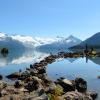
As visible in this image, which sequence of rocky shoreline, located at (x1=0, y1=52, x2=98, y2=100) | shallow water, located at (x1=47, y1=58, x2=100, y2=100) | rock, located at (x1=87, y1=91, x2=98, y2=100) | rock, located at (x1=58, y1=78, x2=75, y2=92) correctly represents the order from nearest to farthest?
1. rocky shoreline, located at (x1=0, y1=52, x2=98, y2=100)
2. rock, located at (x1=87, y1=91, x2=98, y2=100)
3. rock, located at (x1=58, y1=78, x2=75, y2=92)
4. shallow water, located at (x1=47, y1=58, x2=100, y2=100)

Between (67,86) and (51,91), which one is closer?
(51,91)

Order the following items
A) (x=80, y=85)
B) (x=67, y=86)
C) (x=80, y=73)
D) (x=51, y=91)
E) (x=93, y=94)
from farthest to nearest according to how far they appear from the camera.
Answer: (x=80, y=73) → (x=80, y=85) → (x=67, y=86) → (x=93, y=94) → (x=51, y=91)

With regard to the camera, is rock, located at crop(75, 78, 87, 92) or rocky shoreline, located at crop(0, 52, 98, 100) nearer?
rocky shoreline, located at crop(0, 52, 98, 100)

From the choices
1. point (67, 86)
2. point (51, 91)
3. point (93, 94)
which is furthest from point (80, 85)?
point (51, 91)

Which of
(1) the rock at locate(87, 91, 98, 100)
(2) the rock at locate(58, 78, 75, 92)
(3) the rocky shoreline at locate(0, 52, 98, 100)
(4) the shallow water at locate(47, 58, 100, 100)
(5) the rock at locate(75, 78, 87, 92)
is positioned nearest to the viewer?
(3) the rocky shoreline at locate(0, 52, 98, 100)

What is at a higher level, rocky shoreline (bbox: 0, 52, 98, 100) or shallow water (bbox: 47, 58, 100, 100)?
rocky shoreline (bbox: 0, 52, 98, 100)

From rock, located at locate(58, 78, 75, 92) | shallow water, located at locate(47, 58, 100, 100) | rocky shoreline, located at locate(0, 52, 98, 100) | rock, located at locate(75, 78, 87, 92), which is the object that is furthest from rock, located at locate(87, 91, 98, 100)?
rock, located at locate(75, 78, 87, 92)

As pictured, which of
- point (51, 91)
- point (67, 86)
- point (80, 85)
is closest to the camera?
point (51, 91)

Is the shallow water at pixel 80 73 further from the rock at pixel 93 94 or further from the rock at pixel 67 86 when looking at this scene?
the rock at pixel 67 86

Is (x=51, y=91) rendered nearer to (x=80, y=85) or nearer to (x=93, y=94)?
(x=93, y=94)

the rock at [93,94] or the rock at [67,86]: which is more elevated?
the rock at [67,86]

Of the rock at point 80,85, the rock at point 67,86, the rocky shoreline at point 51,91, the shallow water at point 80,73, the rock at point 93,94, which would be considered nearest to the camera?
the rocky shoreline at point 51,91

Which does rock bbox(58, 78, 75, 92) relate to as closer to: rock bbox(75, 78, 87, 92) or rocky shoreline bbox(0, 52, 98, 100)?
rocky shoreline bbox(0, 52, 98, 100)

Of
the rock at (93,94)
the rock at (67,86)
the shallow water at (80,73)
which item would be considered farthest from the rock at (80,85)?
the rock at (93,94)
